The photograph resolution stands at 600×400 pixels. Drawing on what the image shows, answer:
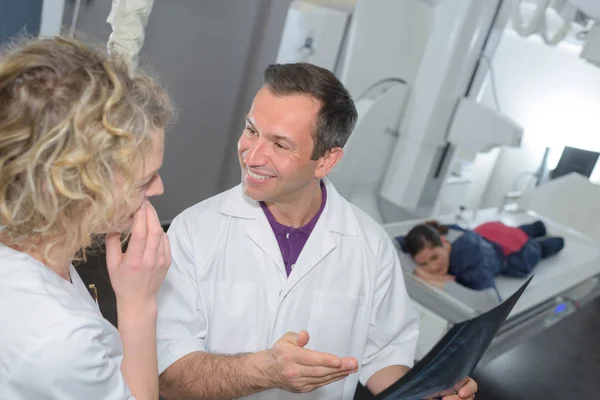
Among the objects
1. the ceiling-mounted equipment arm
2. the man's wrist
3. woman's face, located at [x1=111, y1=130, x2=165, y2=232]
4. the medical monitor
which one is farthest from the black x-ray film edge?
the medical monitor

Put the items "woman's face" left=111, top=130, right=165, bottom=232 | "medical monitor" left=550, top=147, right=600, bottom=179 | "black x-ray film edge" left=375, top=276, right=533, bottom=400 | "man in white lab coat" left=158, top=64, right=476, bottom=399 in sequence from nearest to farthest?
"woman's face" left=111, top=130, right=165, bottom=232, "black x-ray film edge" left=375, top=276, right=533, bottom=400, "man in white lab coat" left=158, top=64, right=476, bottom=399, "medical monitor" left=550, top=147, right=600, bottom=179

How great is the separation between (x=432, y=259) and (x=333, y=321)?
1235 mm

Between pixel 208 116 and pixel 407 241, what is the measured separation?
1.64 meters

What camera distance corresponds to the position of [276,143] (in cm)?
146

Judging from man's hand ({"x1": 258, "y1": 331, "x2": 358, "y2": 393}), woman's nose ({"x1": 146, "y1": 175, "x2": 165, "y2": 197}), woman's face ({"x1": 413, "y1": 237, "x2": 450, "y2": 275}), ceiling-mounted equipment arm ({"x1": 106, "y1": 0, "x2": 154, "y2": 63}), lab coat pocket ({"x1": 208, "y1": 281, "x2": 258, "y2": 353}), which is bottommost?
woman's face ({"x1": 413, "y1": 237, "x2": 450, "y2": 275})

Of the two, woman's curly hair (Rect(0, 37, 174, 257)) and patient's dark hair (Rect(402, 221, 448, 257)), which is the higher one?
woman's curly hair (Rect(0, 37, 174, 257))

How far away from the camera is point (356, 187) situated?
9.03 ft

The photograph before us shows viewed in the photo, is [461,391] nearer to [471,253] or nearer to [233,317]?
[233,317]

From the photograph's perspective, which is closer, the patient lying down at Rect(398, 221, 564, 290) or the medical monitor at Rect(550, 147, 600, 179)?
the patient lying down at Rect(398, 221, 564, 290)

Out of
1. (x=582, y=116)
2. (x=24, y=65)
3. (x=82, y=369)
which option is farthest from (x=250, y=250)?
(x=582, y=116)

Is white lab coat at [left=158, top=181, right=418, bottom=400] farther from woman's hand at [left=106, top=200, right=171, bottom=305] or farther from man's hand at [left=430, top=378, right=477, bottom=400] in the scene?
woman's hand at [left=106, top=200, right=171, bottom=305]

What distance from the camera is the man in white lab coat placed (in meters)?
1.41

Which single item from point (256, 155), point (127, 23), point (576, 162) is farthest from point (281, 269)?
point (576, 162)

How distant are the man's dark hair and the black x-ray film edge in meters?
0.60
